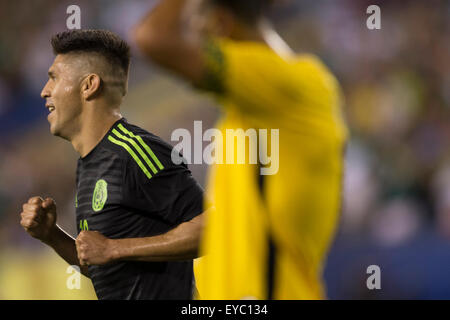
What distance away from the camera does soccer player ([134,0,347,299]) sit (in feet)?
3.68

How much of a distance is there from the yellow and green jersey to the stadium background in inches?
133

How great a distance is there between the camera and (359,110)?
5090 mm

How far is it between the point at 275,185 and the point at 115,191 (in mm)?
869

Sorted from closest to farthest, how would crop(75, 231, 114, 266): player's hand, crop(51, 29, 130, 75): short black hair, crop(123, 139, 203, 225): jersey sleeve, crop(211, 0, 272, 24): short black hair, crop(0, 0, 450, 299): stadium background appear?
crop(211, 0, 272, 24): short black hair
crop(75, 231, 114, 266): player's hand
crop(123, 139, 203, 225): jersey sleeve
crop(51, 29, 130, 75): short black hair
crop(0, 0, 450, 299): stadium background

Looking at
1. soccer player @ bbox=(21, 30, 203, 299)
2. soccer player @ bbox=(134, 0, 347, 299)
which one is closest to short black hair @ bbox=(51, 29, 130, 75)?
soccer player @ bbox=(21, 30, 203, 299)

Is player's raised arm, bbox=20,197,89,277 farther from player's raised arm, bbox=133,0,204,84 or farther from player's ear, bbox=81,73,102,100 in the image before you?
player's raised arm, bbox=133,0,204,84

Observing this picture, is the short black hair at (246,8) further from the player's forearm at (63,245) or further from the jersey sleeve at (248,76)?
the player's forearm at (63,245)

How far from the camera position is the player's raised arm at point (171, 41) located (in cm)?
108

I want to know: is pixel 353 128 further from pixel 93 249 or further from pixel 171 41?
pixel 171 41

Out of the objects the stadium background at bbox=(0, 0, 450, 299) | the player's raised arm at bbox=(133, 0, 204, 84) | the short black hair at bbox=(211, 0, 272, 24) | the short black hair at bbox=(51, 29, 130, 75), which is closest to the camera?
the player's raised arm at bbox=(133, 0, 204, 84)

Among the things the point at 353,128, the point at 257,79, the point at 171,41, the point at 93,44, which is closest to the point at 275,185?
the point at 257,79

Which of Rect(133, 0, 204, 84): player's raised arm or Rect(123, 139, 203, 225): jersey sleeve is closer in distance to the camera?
Rect(133, 0, 204, 84): player's raised arm
